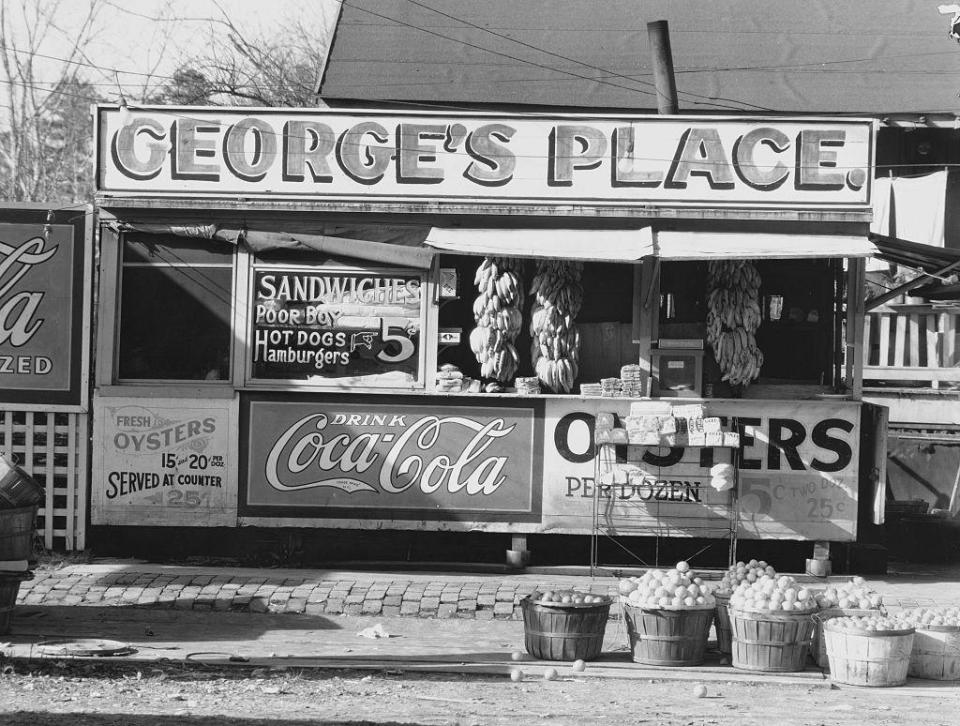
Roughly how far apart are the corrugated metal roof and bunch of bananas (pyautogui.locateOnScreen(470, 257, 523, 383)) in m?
7.54

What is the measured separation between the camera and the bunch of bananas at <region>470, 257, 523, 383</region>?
12242 mm

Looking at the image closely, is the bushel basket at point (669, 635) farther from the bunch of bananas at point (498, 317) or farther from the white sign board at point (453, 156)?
the white sign board at point (453, 156)

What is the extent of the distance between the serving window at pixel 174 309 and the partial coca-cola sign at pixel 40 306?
1.51 feet

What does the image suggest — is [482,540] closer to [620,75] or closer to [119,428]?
[119,428]

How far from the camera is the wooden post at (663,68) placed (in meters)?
14.0

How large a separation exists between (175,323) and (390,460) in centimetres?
246

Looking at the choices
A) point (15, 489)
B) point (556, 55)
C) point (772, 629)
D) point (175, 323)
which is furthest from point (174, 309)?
point (556, 55)

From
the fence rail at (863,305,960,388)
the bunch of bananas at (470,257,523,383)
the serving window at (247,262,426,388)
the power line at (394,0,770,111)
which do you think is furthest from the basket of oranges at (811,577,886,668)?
the power line at (394,0,770,111)

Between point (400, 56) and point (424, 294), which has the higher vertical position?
point (400, 56)

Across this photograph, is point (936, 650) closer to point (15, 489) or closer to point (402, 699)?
point (402, 699)

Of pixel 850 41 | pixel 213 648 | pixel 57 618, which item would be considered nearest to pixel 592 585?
pixel 213 648

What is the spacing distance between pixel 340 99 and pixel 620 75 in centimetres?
437

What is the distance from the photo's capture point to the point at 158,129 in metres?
12.1

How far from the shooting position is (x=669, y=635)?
9164 mm
